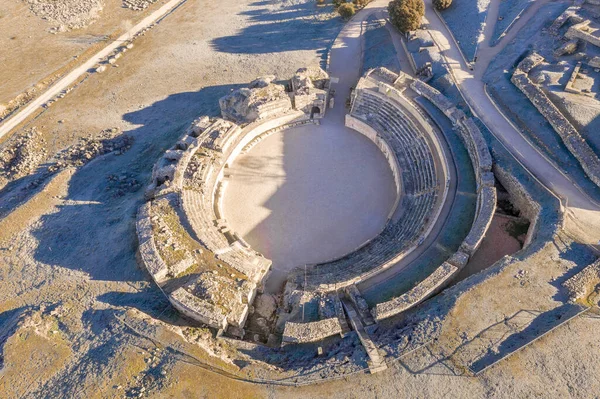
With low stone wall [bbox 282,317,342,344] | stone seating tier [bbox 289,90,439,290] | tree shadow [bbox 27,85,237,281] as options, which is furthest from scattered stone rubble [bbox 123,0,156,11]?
low stone wall [bbox 282,317,342,344]

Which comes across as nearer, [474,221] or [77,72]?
[474,221]

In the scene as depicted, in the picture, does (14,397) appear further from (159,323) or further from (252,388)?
(252,388)

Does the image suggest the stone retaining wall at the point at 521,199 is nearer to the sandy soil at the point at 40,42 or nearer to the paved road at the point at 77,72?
the paved road at the point at 77,72

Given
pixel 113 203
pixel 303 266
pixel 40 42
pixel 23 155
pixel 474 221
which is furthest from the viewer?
pixel 40 42

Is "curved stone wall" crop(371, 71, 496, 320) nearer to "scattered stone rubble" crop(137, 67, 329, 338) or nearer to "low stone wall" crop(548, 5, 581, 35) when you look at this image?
"scattered stone rubble" crop(137, 67, 329, 338)

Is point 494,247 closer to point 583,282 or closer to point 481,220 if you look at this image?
point 481,220

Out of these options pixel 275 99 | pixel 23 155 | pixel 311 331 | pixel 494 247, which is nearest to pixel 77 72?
pixel 23 155
